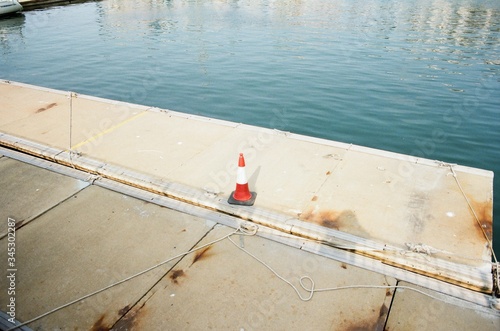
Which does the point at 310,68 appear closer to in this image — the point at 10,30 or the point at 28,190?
the point at 28,190

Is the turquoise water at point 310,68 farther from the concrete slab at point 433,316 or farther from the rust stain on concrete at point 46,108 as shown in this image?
the rust stain on concrete at point 46,108

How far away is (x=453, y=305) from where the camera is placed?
9.57ft

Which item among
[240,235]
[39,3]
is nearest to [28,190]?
[240,235]

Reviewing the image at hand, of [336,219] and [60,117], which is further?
[60,117]

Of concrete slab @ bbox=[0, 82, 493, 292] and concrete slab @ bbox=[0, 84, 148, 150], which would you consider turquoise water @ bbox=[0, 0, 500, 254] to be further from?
concrete slab @ bbox=[0, 84, 148, 150]

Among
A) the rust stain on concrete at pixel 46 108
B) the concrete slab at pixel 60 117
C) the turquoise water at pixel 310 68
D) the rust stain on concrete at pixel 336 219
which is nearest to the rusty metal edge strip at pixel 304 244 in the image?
the rust stain on concrete at pixel 336 219

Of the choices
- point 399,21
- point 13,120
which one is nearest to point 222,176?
point 13,120

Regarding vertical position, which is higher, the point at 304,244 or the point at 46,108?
the point at 46,108

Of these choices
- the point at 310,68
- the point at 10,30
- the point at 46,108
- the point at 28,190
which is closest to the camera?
the point at 28,190

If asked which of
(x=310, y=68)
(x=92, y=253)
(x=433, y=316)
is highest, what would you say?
(x=310, y=68)

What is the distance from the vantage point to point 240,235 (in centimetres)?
377

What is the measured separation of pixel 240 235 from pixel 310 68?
11.1m

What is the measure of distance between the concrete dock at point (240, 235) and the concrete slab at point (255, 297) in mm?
12

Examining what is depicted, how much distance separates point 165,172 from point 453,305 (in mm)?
A: 3790
